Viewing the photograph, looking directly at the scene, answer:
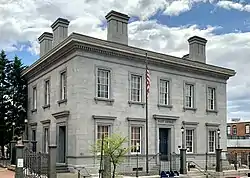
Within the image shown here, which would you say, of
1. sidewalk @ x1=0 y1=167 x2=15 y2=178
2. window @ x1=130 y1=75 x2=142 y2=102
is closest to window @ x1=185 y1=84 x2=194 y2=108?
window @ x1=130 y1=75 x2=142 y2=102

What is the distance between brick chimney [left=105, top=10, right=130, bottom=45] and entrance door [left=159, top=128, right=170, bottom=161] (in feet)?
21.8

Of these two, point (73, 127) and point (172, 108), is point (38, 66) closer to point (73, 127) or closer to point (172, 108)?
point (73, 127)

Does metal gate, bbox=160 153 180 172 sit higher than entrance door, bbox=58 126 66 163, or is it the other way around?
entrance door, bbox=58 126 66 163

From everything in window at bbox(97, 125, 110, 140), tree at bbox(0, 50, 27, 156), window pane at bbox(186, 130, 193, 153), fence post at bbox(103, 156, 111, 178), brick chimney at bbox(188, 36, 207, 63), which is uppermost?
brick chimney at bbox(188, 36, 207, 63)

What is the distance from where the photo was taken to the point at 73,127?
21.9 metres

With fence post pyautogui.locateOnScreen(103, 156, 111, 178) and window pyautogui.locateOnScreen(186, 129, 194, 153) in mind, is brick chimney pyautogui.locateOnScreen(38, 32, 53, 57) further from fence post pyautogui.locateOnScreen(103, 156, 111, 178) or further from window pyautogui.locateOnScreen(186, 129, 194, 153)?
fence post pyautogui.locateOnScreen(103, 156, 111, 178)

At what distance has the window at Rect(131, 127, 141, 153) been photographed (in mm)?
24281

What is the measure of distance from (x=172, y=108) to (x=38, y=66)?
10.1 metres

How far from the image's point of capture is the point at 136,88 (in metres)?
25.0

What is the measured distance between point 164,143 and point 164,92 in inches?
140

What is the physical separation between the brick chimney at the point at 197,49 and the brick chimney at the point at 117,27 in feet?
25.0

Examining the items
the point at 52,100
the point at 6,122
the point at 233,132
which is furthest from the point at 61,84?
the point at 233,132

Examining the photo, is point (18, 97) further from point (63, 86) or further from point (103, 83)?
point (103, 83)

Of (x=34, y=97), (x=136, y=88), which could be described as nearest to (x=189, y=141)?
(x=136, y=88)
